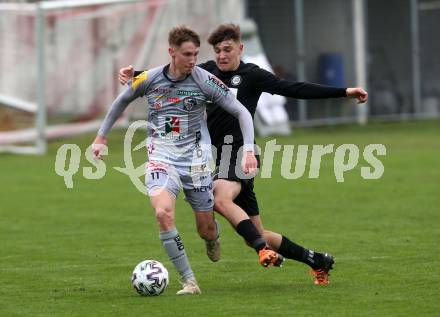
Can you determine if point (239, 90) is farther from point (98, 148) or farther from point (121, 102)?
point (98, 148)

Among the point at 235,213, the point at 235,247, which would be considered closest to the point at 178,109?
the point at 235,213

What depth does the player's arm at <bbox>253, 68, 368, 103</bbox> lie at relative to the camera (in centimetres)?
898

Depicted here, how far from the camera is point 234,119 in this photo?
9.35 metres

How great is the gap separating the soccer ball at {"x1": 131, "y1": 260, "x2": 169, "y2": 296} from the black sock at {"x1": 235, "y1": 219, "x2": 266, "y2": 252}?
2.27ft

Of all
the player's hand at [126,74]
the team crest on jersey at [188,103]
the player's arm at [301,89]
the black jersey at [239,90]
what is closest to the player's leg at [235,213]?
the black jersey at [239,90]

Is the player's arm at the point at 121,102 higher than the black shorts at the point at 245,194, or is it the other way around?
the player's arm at the point at 121,102

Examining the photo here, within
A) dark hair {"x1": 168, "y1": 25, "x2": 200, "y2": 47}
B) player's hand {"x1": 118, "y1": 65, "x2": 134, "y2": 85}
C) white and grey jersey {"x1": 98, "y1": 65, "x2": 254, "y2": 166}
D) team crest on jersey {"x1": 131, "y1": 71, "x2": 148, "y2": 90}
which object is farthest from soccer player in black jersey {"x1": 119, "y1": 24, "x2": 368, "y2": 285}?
dark hair {"x1": 168, "y1": 25, "x2": 200, "y2": 47}

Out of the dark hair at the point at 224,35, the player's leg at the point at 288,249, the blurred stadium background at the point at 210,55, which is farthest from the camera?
the blurred stadium background at the point at 210,55

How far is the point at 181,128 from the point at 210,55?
18.3m

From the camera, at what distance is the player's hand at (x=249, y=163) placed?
28.2 ft

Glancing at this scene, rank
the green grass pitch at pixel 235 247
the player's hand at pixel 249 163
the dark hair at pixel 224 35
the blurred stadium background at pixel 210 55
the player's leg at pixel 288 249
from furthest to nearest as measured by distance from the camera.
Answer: the blurred stadium background at pixel 210 55
the player's leg at pixel 288 249
the dark hair at pixel 224 35
the player's hand at pixel 249 163
the green grass pitch at pixel 235 247

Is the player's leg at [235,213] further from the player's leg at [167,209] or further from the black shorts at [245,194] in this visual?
the player's leg at [167,209]

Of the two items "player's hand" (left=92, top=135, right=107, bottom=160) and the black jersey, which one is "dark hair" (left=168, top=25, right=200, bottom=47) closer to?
the black jersey

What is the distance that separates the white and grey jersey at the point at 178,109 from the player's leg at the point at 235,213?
287 mm
